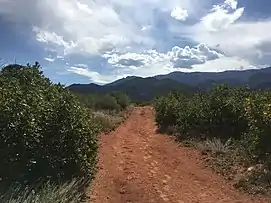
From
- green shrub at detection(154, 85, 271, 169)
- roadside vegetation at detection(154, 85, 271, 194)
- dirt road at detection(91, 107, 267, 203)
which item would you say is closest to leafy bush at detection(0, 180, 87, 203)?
dirt road at detection(91, 107, 267, 203)

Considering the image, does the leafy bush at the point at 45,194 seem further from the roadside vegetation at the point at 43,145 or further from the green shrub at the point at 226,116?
the green shrub at the point at 226,116

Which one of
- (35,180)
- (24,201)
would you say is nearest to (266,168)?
(35,180)

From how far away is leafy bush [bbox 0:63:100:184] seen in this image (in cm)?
665

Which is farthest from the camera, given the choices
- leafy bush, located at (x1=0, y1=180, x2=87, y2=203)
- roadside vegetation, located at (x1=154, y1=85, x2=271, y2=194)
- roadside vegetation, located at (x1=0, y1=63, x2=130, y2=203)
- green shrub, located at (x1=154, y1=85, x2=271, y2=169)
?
green shrub, located at (x1=154, y1=85, x2=271, y2=169)

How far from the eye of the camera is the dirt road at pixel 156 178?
Result: 31.1ft

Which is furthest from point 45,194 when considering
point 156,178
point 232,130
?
point 232,130

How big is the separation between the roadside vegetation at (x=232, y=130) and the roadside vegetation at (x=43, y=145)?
4248 millimetres

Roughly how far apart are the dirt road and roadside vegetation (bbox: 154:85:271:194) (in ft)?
1.71

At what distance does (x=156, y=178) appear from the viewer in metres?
11.2

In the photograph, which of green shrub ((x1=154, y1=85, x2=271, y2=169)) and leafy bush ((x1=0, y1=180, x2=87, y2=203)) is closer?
leafy bush ((x1=0, y1=180, x2=87, y2=203))

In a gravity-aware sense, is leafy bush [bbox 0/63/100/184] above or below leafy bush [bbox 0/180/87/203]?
above

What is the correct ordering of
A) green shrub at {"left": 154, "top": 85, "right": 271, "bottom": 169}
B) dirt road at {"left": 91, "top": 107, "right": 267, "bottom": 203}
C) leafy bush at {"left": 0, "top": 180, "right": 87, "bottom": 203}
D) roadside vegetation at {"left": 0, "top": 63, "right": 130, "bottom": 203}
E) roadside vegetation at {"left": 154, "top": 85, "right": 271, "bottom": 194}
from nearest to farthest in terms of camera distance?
leafy bush at {"left": 0, "top": 180, "right": 87, "bottom": 203}
roadside vegetation at {"left": 0, "top": 63, "right": 130, "bottom": 203}
dirt road at {"left": 91, "top": 107, "right": 267, "bottom": 203}
roadside vegetation at {"left": 154, "top": 85, "right": 271, "bottom": 194}
green shrub at {"left": 154, "top": 85, "right": 271, "bottom": 169}

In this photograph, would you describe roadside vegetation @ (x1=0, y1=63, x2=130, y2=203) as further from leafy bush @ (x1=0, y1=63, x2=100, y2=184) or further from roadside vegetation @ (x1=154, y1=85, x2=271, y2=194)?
roadside vegetation @ (x1=154, y1=85, x2=271, y2=194)

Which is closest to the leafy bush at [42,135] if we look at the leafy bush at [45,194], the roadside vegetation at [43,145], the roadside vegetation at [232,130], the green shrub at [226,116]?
the roadside vegetation at [43,145]
